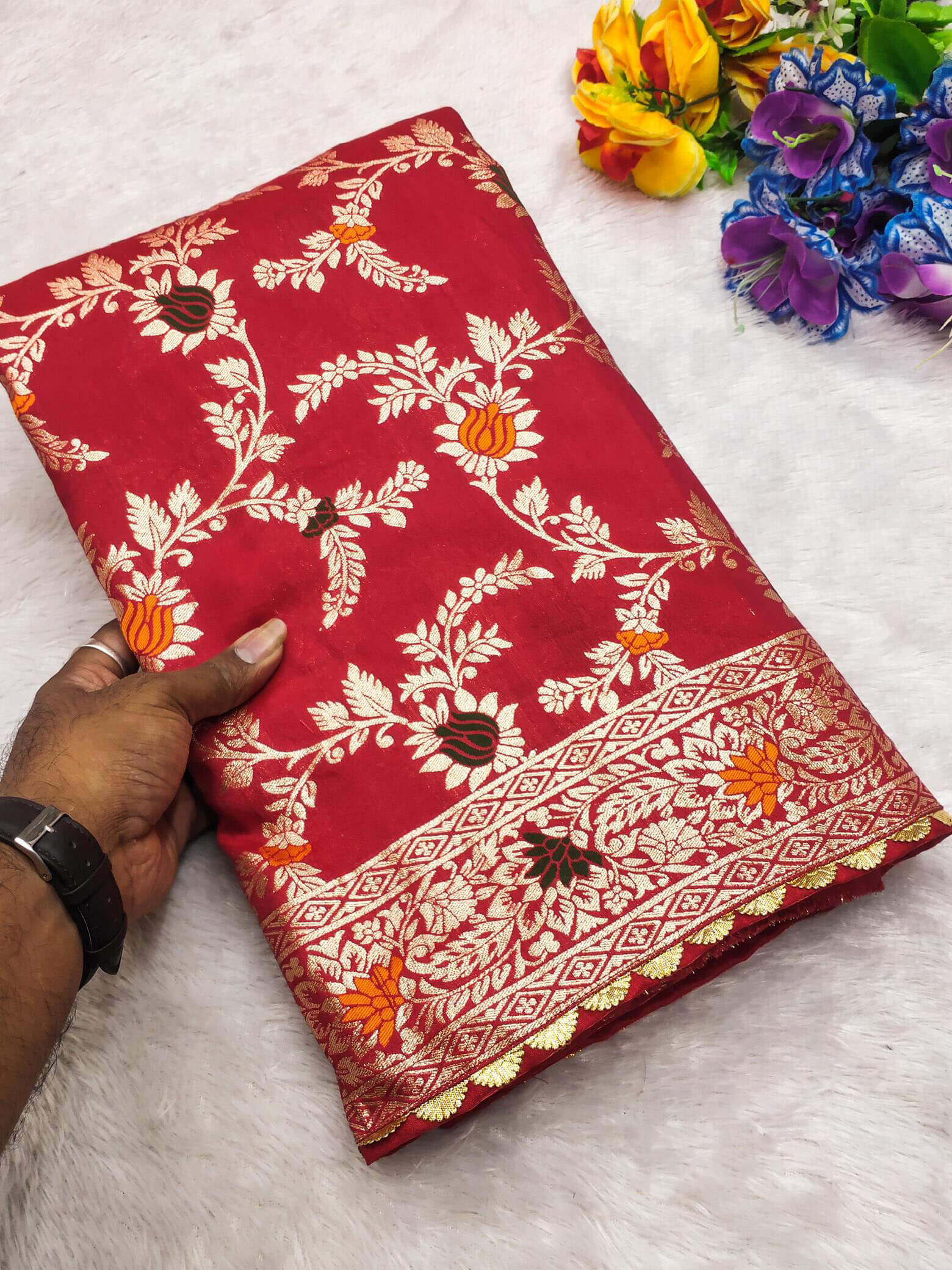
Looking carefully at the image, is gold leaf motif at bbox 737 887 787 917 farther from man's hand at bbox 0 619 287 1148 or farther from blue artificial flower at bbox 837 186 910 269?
blue artificial flower at bbox 837 186 910 269

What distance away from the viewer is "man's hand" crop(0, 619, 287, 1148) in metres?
0.80

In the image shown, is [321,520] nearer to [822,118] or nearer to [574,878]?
[574,878]

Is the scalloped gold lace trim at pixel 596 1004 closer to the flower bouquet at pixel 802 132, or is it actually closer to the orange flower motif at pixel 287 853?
the orange flower motif at pixel 287 853

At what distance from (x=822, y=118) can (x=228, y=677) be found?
34.1 inches

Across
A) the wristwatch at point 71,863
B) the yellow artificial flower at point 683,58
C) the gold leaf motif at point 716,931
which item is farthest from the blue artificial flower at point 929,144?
the wristwatch at point 71,863

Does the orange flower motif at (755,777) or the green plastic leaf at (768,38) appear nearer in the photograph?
the orange flower motif at (755,777)

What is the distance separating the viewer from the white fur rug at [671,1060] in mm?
893

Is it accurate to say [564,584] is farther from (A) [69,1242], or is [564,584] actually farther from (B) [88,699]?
(A) [69,1242]

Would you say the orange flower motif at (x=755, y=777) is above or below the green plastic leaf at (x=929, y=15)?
below

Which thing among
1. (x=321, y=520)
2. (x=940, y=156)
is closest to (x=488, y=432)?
(x=321, y=520)

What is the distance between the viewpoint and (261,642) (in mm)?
880

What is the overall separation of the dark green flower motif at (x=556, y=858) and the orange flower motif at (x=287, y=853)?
0.60ft

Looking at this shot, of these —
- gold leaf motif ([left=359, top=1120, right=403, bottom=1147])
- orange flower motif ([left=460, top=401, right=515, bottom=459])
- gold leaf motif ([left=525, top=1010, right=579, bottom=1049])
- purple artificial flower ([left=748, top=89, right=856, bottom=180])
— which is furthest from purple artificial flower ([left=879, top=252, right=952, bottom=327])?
gold leaf motif ([left=359, top=1120, right=403, bottom=1147])

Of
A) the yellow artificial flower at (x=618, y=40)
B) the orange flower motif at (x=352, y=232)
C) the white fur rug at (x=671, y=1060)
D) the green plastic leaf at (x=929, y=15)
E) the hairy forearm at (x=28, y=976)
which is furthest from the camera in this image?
the yellow artificial flower at (x=618, y=40)
